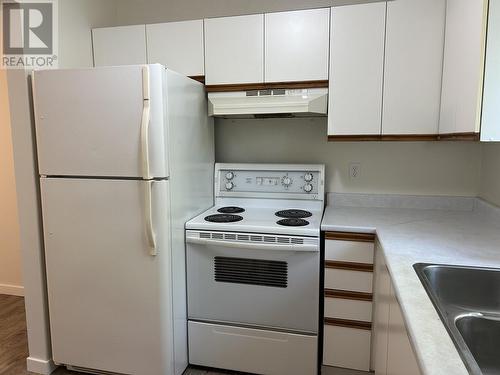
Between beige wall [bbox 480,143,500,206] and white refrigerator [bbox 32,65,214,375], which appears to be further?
beige wall [bbox 480,143,500,206]

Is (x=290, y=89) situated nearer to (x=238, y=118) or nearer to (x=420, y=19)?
(x=238, y=118)

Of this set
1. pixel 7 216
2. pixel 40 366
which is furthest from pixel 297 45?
pixel 7 216

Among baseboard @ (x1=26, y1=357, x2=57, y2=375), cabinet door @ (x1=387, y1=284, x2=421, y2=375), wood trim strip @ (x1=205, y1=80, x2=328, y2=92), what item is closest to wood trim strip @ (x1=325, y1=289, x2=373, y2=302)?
cabinet door @ (x1=387, y1=284, x2=421, y2=375)

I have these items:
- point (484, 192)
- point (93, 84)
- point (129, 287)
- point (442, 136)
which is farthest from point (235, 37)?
point (484, 192)

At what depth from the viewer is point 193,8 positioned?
2.52 metres

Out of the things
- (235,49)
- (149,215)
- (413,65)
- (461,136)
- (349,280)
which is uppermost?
(235,49)

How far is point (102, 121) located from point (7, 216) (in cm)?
192

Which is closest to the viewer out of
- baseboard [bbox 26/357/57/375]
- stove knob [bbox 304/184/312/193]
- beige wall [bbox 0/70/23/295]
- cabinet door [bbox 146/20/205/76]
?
baseboard [bbox 26/357/57/375]

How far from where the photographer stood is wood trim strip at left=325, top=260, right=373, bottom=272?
6.02 feet

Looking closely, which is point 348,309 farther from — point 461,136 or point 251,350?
point 461,136

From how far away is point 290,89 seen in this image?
83.7 inches

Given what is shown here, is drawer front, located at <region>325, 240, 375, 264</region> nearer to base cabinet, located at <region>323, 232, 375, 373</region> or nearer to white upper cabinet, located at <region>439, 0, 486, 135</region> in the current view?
base cabinet, located at <region>323, 232, 375, 373</region>

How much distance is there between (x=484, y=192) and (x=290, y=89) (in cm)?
137

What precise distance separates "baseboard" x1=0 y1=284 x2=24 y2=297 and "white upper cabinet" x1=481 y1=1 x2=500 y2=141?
11.7ft
